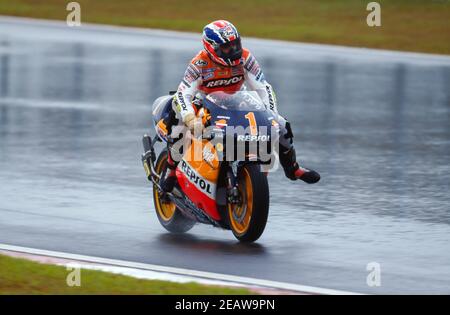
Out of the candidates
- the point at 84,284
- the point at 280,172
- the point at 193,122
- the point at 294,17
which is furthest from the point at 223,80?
the point at 294,17

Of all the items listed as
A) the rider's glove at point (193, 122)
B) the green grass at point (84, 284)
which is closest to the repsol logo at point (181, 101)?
the rider's glove at point (193, 122)

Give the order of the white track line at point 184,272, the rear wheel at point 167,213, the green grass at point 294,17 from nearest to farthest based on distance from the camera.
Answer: the white track line at point 184,272
the rear wheel at point 167,213
the green grass at point 294,17

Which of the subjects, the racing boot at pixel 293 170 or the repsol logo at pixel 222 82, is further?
the repsol logo at pixel 222 82

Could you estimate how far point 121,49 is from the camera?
29234 mm

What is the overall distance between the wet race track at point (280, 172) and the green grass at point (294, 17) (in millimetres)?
1841

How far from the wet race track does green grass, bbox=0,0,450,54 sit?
Answer: 184 cm

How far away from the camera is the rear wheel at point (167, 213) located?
12.0 meters

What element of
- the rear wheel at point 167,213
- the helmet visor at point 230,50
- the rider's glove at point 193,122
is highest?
the helmet visor at point 230,50

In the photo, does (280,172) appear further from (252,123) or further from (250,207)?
(250,207)

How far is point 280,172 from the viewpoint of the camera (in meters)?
15.1

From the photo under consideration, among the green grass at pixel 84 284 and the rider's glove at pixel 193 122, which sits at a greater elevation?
the rider's glove at pixel 193 122

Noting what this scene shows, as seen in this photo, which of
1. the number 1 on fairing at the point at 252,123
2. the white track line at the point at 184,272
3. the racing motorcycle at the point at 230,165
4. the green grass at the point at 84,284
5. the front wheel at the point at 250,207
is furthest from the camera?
the number 1 on fairing at the point at 252,123

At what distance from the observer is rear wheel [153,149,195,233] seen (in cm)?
1197

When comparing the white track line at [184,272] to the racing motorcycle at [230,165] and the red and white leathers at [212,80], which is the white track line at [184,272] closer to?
the racing motorcycle at [230,165]
